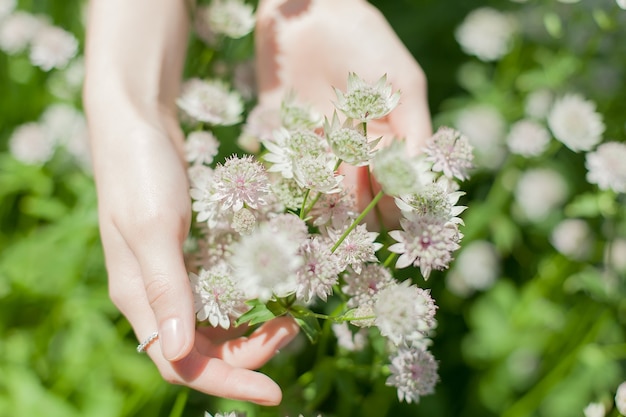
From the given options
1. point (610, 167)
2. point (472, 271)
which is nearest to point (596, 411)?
point (610, 167)

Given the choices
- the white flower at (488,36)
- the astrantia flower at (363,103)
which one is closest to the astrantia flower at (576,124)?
the white flower at (488,36)

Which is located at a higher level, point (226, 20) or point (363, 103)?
point (363, 103)

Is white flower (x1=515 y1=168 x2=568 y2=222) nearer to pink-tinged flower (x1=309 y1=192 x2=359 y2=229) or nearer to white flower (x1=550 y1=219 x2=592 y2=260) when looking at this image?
white flower (x1=550 y1=219 x2=592 y2=260)

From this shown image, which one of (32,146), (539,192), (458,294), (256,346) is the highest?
(256,346)

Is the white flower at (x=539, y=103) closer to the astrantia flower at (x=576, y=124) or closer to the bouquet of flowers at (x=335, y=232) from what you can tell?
the astrantia flower at (x=576, y=124)

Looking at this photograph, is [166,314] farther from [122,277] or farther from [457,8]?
[457,8]

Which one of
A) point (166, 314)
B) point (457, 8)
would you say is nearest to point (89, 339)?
point (166, 314)

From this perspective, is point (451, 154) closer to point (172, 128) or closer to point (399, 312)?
point (399, 312)
